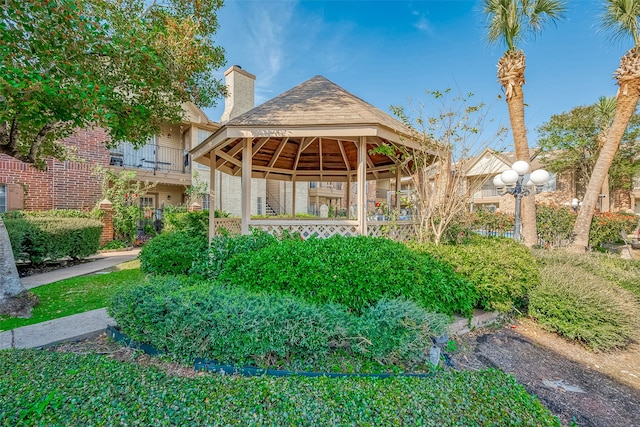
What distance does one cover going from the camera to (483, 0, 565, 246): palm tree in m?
10.4

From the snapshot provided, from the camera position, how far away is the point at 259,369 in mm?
3086

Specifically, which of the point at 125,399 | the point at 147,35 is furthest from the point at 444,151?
the point at 125,399

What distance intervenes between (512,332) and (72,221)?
13046 mm

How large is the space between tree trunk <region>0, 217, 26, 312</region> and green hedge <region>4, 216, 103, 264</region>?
11.8 ft

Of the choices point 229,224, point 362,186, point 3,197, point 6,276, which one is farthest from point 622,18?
point 3,197

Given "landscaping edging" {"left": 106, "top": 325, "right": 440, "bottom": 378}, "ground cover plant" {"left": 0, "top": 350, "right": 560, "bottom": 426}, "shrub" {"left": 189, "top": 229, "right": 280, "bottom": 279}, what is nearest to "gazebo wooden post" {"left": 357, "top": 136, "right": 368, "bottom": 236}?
"shrub" {"left": 189, "top": 229, "right": 280, "bottom": 279}

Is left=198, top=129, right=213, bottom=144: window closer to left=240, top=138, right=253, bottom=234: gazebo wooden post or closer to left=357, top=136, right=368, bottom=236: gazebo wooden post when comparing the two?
left=240, top=138, right=253, bottom=234: gazebo wooden post

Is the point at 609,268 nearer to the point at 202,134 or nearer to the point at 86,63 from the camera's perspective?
the point at 86,63

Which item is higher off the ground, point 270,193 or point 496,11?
point 496,11

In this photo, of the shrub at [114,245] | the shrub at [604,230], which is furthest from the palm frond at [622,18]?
the shrub at [114,245]

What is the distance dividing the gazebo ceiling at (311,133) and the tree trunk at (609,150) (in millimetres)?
8529

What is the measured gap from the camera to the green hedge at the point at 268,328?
3.18 m

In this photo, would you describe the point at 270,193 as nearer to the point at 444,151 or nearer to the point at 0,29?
the point at 444,151

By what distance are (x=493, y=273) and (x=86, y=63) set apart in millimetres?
8157
